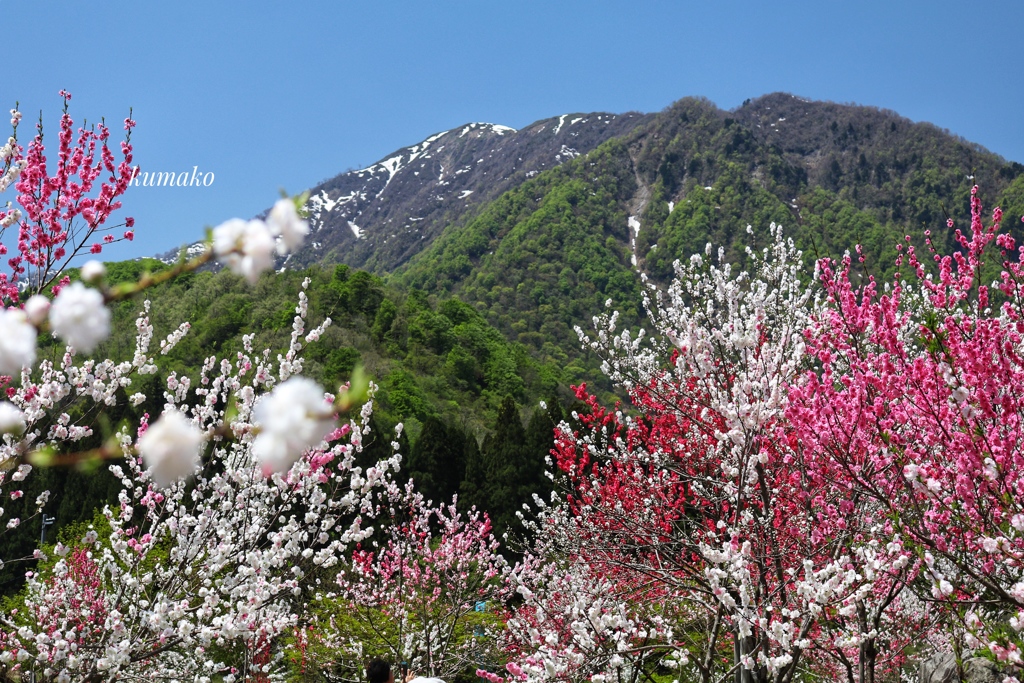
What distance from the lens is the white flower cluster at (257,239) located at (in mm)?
1146

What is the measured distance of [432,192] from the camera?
576 ft

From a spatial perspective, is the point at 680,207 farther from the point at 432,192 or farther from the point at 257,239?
the point at 257,239

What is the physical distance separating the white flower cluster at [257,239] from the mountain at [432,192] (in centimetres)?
13142

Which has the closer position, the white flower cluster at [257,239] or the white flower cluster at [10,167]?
the white flower cluster at [257,239]

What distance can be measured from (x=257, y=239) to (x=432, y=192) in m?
179

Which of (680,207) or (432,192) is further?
(432,192)

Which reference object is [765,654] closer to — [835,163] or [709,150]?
[709,150]

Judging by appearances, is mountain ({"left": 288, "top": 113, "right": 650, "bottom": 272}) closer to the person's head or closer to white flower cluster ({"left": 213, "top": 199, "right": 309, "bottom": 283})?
the person's head

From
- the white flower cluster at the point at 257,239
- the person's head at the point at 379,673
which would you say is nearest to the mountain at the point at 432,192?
the person's head at the point at 379,673

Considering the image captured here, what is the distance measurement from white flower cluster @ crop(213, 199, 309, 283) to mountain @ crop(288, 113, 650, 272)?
131 metres

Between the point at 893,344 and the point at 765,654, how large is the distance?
1.97m

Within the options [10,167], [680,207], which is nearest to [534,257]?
[680,207]

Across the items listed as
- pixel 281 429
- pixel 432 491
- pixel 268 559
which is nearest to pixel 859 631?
pixel 268 559

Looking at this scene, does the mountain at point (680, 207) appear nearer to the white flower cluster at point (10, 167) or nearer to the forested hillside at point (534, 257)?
the forested hillside at point (534, 257)
